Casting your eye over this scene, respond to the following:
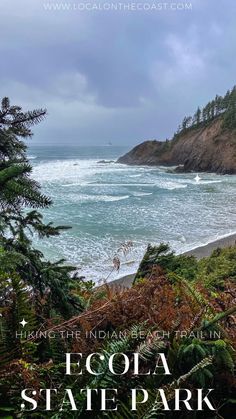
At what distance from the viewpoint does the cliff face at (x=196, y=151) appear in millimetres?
65188

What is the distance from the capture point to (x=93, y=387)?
163cm

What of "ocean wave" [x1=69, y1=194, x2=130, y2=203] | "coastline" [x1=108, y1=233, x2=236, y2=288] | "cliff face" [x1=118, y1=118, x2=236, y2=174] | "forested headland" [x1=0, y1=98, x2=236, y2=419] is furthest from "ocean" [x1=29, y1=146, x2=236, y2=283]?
"cliff face" [x1=118, y1=118, x2=236, y2=174]

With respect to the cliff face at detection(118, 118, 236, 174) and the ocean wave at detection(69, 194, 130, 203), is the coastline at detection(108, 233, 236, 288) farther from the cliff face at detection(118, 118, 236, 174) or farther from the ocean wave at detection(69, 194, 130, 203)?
the cliff face at detection(118, 118, 236, 174)

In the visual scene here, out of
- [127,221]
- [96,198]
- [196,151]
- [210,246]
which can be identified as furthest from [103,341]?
[196,151]

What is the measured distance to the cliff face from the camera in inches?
2566

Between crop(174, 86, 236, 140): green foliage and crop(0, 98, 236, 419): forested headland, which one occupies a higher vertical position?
crop(174, 86, 236, 140): green foliage

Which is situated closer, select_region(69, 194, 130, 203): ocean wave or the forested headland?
the forested headland

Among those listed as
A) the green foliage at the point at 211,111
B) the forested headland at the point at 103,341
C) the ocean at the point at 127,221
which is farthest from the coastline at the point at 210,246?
the green foliage at the point at 211,111

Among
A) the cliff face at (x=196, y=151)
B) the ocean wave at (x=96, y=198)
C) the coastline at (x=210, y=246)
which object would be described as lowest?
the coastline at (x=210, y=246)

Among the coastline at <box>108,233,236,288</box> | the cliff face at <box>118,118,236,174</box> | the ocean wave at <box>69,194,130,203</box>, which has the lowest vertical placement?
the coastline at <box>108,233,236,288</box>

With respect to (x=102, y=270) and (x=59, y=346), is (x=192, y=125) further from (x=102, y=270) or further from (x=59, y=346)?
(x=59, y=346)

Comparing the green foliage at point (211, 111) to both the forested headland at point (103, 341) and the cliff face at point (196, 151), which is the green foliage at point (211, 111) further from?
the forested headland at point (103, 341)

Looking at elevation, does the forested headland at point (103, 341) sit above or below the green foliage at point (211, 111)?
below

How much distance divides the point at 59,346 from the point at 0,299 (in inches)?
19.5
